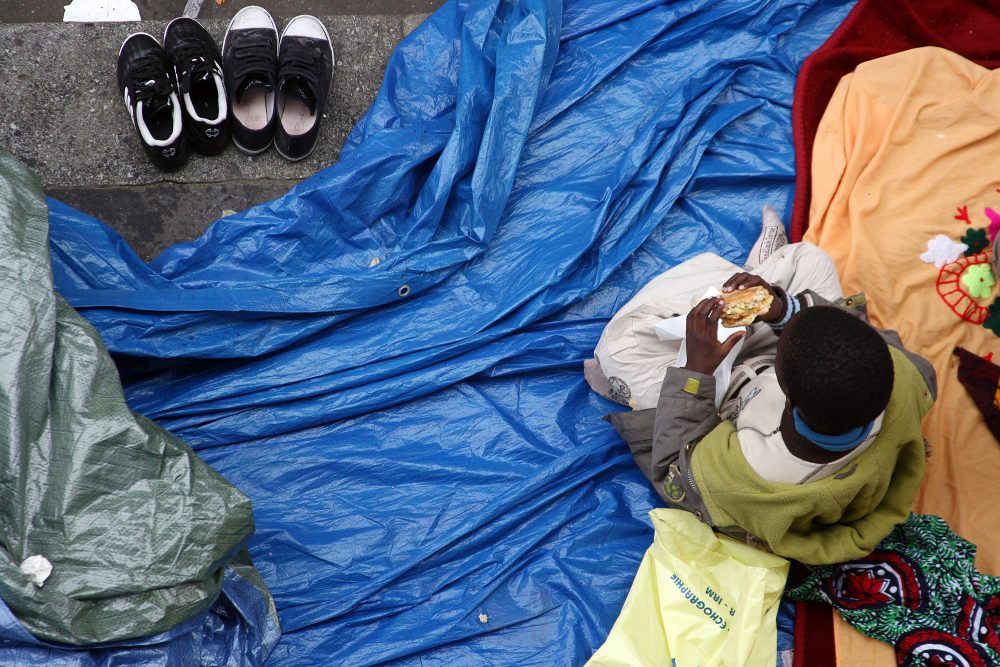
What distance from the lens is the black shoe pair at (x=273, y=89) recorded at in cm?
206

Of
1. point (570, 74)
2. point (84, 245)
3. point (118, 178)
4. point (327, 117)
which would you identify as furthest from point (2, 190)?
point (570, 74)

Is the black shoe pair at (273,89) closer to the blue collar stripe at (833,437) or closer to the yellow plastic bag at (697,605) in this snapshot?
the yellow plastic bag at (697,605)

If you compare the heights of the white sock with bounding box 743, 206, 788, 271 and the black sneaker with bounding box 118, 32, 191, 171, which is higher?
the black sneaker with bounding box 118, 32, 191, 171

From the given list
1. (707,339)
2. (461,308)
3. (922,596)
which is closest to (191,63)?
(461,308)

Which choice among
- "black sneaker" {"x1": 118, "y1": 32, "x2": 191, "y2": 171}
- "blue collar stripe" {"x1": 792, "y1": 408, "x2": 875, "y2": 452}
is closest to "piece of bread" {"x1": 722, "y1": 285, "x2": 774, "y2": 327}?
"blue collar stripe" {"x1": 792, "y1": 408, "x2": 875, "y2": 452}

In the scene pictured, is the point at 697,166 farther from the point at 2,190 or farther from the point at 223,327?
the point at 2,190

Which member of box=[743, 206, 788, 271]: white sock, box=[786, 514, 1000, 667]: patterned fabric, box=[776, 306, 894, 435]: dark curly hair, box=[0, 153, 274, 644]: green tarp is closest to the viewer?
box=[776, 306, 894, 435]: dark curly hair

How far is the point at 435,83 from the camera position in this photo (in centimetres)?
211

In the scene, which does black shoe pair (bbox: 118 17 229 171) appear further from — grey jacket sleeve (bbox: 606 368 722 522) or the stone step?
grey jacket sleeve (bbox: 606 368 722 522)

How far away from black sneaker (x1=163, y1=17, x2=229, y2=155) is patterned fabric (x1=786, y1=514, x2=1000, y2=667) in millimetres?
1659

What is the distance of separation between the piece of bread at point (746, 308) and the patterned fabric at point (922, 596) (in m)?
0.48

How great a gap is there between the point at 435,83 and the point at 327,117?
0.30m

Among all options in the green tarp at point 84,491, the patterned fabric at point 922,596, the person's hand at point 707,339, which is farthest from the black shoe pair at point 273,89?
the patterned fabric at point 922,596

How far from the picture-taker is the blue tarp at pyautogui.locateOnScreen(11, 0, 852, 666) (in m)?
1.74
